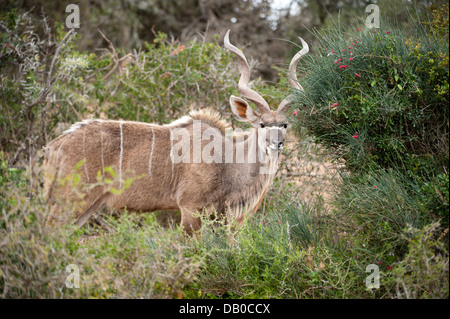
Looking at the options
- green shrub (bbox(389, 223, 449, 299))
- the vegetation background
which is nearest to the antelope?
the vegetation background

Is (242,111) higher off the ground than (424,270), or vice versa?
(242,111)

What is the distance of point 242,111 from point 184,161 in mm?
684

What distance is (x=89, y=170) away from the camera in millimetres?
3811

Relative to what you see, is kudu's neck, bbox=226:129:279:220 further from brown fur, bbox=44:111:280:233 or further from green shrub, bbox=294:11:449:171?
green shrub, bbox=294:11:449:171

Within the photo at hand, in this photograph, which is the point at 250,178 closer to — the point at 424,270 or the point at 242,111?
the point at 242,111

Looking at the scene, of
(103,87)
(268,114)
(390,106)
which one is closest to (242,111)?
(268,114)

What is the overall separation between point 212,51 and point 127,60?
0.99 meters

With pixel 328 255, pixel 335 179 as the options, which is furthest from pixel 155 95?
pixel 328 255

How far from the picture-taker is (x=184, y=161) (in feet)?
13.4

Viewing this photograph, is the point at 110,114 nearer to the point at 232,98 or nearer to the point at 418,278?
the point at 232,98

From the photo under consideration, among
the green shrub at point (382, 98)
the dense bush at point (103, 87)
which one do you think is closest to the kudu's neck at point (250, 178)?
the green shrub at point (382, 98)

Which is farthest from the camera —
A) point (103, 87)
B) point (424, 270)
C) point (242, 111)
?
point (103, 87)

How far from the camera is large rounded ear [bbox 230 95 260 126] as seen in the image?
400 centimetres

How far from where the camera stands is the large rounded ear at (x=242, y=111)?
4.00m
